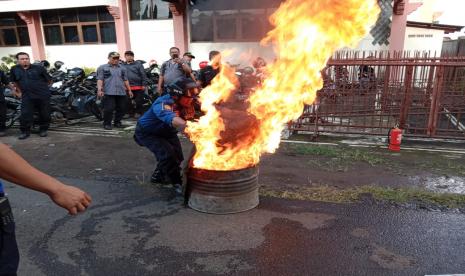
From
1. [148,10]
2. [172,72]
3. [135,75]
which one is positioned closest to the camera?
[172,72]

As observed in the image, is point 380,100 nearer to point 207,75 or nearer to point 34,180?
point 207,75

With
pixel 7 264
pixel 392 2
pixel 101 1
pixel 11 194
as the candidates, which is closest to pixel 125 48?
pixel 101 1

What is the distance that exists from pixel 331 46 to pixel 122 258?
396 cm

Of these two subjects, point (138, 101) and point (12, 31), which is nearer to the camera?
point (138, 101)

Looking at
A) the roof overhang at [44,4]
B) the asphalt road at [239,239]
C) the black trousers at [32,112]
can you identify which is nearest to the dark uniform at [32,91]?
the black trousers at [32,112]

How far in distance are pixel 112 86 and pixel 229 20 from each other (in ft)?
25.5

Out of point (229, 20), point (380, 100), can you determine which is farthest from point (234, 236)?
point (229, 20)

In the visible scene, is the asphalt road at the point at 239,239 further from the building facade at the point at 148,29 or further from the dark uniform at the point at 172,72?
the building facade at the point at 148,29

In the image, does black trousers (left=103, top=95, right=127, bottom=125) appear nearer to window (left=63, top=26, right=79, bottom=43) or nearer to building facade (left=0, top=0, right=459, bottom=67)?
building facade (left=0, top=0, right=459, bottom=67)

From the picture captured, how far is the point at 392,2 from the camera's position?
44.4 ft

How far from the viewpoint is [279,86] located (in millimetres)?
5398

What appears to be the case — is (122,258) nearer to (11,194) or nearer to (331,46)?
(11,194)

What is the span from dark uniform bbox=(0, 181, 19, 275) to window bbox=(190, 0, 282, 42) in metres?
13.6

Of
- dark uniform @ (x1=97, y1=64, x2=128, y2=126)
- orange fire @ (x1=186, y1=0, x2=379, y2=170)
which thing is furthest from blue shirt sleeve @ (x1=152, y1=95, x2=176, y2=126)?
dark uniform @ (x1=97, y1=64, x2=128, y2=126)
